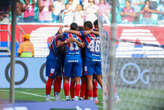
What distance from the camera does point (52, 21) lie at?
1844cm

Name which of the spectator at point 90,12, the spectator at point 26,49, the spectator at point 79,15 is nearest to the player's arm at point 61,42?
the spectator at point 26,49

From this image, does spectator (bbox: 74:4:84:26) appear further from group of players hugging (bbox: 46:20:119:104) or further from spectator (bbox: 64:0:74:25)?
group of players hugging (bbox: 46:20:119:104)

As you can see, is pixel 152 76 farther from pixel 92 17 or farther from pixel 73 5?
pixel 73 5

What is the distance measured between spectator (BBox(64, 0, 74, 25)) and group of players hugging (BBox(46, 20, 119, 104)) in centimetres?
842

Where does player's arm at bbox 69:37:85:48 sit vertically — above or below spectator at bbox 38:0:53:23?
below

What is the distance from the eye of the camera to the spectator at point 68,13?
1752cm

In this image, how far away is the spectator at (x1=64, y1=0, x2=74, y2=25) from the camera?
17.5 metres

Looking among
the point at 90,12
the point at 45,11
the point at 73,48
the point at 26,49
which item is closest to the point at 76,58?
the point at 73,48

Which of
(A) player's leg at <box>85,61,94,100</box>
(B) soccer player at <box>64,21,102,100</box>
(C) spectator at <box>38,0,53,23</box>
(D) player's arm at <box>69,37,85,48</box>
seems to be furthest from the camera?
(C) spectator at <box>38,0,53,23</box>

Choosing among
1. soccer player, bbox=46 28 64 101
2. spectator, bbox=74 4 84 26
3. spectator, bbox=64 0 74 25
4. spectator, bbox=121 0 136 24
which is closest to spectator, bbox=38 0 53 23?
spectator, bbox=64 0 74 25

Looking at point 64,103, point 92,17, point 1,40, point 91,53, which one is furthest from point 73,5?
point 64,103

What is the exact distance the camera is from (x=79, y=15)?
17.4 metres

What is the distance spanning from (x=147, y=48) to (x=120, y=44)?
33cm

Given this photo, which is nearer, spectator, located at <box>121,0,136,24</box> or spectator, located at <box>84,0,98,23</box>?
spectator, located at <box>121,0,136,24</box>
